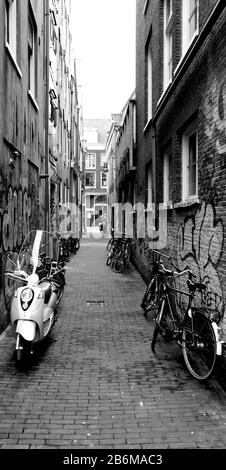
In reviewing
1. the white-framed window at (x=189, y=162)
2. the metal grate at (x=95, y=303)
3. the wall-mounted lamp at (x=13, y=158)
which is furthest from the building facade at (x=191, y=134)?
the wall-mounted lamp at (x=13, y=158)

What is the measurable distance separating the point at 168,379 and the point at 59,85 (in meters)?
17.2

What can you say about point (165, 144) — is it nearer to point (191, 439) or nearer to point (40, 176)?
point (40, 176)

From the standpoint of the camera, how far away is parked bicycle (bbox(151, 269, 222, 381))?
498cm

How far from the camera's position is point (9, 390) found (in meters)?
5.02

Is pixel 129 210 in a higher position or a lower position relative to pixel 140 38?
lower

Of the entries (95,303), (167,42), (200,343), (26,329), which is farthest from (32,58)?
(200,343)

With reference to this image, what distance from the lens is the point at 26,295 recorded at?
585 centimetres

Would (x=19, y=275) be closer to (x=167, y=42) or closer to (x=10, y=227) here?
(x=10, y=227)

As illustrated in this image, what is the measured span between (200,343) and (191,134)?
3983 millimetres

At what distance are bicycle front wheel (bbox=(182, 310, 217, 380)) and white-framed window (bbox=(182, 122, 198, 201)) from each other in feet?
9.44

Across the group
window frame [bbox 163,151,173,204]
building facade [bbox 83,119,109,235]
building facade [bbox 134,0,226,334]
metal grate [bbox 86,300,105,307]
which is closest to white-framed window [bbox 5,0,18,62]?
building facade [bbox 134,0,226,334]

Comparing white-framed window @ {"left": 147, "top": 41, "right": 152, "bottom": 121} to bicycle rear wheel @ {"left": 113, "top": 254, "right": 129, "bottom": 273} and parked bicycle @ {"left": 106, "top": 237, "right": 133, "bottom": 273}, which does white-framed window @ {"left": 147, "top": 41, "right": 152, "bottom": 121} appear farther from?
bicycle rear wheel @ {"left": 113, "top": 254, "right": 129, "bottom": 273}
